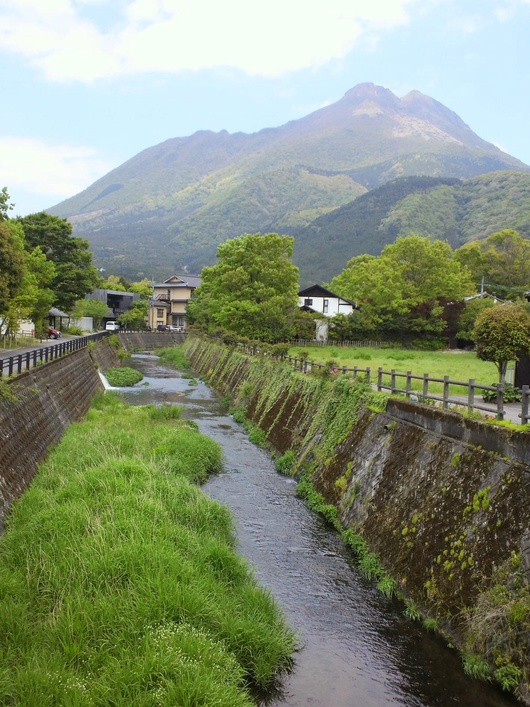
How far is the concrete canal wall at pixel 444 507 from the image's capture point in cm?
811

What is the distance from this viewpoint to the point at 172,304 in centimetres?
11262

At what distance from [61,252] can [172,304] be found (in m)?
56.7

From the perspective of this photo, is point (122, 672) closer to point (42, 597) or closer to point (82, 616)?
point (82, 616)

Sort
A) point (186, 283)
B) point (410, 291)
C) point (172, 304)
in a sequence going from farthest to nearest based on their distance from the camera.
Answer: point (172, 304), point (186, 283), point (410, 291)

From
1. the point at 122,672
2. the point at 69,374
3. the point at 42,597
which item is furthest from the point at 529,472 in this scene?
the point at 69,374

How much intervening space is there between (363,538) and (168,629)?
6.38 m

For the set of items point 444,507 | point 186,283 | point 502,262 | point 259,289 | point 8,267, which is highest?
point 502,262

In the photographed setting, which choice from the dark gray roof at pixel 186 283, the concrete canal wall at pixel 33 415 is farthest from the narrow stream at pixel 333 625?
the dark gray roof at pixel 186 283

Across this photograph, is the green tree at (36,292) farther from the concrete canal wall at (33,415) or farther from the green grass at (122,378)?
the concrete canal wall at (33,415)

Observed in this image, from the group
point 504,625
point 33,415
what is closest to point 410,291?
point 33,415

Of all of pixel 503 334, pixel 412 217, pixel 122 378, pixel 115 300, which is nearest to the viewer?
pixel 503 334

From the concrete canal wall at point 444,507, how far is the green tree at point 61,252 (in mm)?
43568

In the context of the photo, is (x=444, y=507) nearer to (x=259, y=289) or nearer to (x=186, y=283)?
(x=259, y=289)

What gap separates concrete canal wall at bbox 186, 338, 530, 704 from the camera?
811 centimetres
